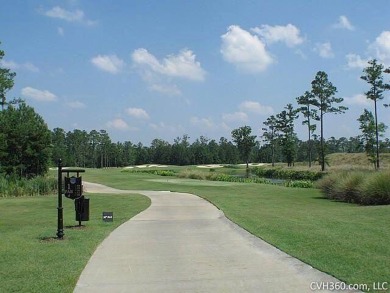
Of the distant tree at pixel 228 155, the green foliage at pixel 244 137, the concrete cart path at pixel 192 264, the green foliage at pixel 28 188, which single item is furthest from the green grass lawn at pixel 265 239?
the distant tree at pixel 228 155

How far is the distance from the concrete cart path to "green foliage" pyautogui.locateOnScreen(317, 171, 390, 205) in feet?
35.9

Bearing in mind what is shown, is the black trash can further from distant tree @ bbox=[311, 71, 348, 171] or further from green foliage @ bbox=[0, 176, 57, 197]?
distant tree @ bbox=[311, 71, 348, 171]

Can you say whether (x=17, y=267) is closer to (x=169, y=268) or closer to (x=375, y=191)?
(x=169, y=268)

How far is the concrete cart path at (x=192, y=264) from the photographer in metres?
6.30

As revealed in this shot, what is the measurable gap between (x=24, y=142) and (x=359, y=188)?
110ft

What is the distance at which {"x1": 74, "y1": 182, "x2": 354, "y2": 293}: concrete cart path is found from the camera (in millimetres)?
A: 6305

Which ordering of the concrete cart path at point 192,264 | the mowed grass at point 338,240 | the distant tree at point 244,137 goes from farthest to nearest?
the distant tree at point 244,137, the mowed grass at point 338,240, the concrete cart path at point 192,264

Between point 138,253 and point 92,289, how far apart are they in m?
2.70

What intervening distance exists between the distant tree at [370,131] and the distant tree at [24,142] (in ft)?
119

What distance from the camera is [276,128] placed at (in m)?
91.6

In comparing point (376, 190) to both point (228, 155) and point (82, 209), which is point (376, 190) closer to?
point (82, 209)

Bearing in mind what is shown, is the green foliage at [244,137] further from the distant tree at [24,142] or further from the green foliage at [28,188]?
the green foliage at [28,188]

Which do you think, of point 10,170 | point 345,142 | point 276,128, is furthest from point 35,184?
point 345,142

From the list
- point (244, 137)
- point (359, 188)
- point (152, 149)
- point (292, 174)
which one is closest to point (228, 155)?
point (152, 149)
